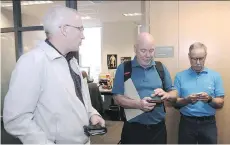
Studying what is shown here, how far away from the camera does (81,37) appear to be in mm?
1412

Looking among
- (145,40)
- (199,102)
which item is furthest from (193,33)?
(145,40)

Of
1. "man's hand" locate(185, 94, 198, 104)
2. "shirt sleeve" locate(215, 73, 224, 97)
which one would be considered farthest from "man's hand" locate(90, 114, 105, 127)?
"shirt sleeve" locate(215, 73, 224, 97)

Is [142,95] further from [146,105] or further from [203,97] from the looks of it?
[203,97]

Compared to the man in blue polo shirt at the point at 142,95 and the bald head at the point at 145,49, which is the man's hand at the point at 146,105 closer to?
the man in blue polo shirt at the point at 142,95

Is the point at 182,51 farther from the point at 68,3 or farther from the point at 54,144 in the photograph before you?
the point at 54,144

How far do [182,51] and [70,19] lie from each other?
6.65 feet

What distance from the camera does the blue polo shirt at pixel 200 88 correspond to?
2.33 meters

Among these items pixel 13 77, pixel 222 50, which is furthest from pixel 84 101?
pixel 222 50

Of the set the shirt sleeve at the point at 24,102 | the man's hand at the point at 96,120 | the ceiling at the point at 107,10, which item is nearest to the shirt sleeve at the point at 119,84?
the man's hand at the point at 96,120

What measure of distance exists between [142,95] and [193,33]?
55.7 inches

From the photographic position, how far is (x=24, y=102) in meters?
1.17

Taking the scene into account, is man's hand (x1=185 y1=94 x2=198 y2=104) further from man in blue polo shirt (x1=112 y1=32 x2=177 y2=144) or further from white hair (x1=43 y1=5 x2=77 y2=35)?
white hair (x1=43 y1=5 x2=77 y2=35)

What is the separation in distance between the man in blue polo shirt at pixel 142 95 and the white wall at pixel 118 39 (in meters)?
5.67

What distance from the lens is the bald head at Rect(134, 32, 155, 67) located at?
1.98 meters
